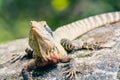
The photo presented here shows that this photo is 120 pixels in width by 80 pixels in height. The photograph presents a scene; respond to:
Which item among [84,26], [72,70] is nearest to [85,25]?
[84,26]

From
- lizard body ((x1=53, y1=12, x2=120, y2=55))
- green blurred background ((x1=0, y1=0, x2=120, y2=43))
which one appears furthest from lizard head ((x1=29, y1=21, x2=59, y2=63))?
green blurred background ((x1=0, y1=0, x2=120, y2=43))

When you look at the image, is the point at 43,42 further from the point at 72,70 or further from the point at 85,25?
the point at 85,25

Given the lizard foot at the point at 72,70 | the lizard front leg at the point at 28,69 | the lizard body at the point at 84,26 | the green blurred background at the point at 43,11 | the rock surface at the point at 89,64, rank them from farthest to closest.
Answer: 1. the green blurred background at the point at 43,11
2. the lizard body at the point at 84,26
3. the lizard front leg at the point at 28,69
4. the lizard foot at the point at 72,70
5. the rock surface at the point at 89,64

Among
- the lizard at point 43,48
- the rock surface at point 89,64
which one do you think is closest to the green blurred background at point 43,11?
the rock surface at point 89,64

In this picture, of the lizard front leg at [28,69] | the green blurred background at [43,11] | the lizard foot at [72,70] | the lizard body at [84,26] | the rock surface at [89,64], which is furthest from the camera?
the green blurred background at [43,11]

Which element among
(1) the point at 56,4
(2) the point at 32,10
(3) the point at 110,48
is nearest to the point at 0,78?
(3) the point at 110,48

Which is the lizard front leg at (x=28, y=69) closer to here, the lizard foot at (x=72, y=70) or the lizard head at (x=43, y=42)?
the lizard head at (x=43, y=42)

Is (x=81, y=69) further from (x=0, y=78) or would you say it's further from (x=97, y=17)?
(x=97, y=17)
